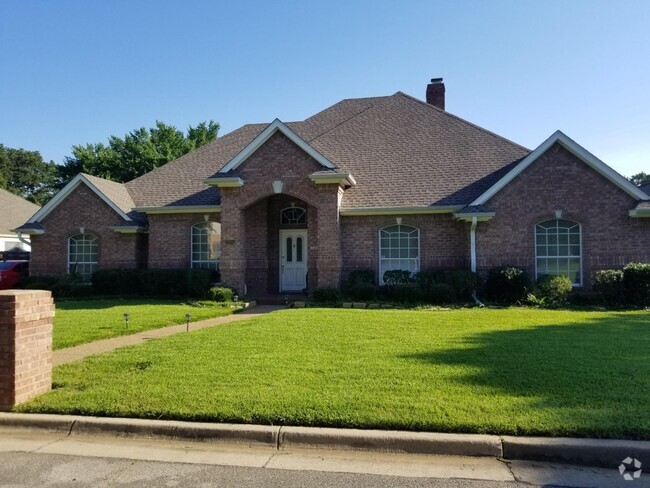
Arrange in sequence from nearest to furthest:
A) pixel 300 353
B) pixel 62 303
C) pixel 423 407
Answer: pixel 423 407, pixel 300 353, pixel 62 303

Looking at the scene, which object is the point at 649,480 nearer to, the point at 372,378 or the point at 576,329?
the point at 372,378

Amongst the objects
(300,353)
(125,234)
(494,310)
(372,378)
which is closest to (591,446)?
(372,378)

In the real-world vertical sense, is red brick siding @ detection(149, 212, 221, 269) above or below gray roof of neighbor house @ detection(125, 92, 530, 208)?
below

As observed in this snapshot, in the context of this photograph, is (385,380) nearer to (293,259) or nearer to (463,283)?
(463,283)

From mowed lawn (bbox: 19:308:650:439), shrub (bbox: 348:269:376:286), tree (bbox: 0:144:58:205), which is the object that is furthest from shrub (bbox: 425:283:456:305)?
tree (bbox: 0:144:58:205)

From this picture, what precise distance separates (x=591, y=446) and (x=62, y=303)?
16168 millimetres

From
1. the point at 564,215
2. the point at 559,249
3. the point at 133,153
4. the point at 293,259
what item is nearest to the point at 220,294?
the point at 293,259

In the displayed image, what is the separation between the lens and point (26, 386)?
581 cm

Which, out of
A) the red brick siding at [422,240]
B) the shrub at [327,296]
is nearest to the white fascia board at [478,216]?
the red brick siding at [422,240]

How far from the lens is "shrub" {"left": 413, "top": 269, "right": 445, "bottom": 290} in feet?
52.0

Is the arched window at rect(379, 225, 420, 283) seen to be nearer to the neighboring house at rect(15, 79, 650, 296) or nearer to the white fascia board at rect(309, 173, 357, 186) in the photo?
the neighboring house at rect(15, 79, 650, 296)

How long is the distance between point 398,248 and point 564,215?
5.59m

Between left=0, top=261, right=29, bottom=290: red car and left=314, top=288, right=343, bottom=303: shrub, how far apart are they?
43.7ft

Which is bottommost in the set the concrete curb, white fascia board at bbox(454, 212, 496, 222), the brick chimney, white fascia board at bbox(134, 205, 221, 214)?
the concrete curb
